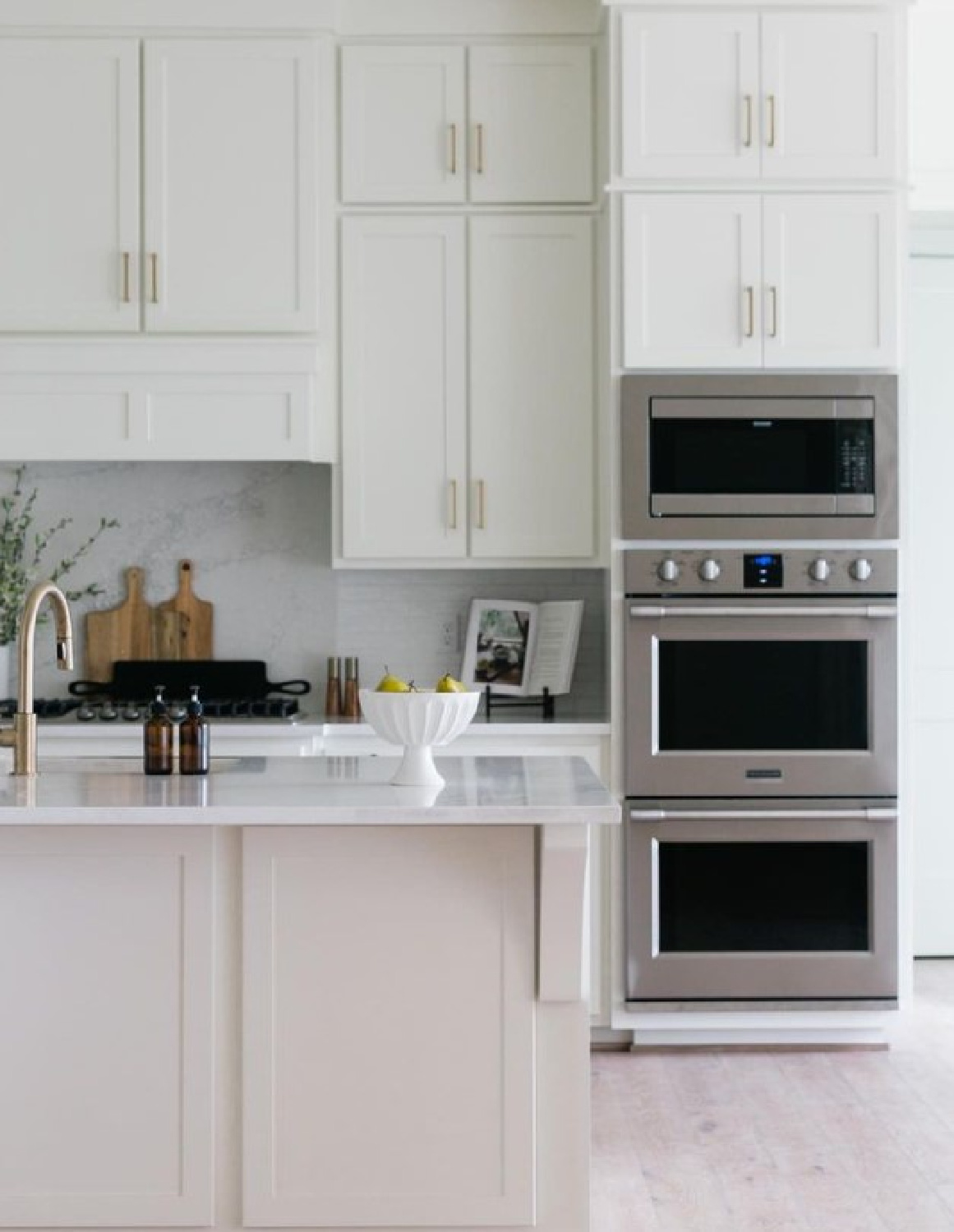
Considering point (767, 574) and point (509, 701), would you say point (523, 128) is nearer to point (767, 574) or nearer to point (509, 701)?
point (767, 574)

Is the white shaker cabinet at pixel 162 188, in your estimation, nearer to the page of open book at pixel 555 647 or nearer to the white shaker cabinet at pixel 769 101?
the white shaker cabinet at pixel 769 101

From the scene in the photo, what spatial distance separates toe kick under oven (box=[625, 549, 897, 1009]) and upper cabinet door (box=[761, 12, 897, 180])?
1.07 m

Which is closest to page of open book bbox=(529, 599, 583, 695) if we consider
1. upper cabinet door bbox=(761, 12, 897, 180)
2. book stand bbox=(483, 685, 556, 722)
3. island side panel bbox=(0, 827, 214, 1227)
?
book stand bbox=(483, 685, 556, 722)

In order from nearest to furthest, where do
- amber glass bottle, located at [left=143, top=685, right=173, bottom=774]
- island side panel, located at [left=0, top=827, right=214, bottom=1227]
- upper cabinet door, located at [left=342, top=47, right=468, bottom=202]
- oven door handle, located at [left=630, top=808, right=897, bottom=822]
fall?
island side panel, located at [left=0, top=827, right=214, bottom=1227]
amber glass bottle, located at [left=143, top=685, right=173, bottom=774]
oven door handle, located at [left=630, top=808, right=897, bottom=822]
upper cabinet door, located at [left=342, top=47, right=468, bottom=202]

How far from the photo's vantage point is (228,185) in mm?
4523

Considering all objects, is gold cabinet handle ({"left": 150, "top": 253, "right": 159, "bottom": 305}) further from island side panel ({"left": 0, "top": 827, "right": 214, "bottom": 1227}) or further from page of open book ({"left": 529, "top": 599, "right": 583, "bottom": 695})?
island side panel ({"left": 0, "top": 827, "right": 214, "bottom": 1227})

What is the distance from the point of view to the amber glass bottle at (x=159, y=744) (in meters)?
2.98

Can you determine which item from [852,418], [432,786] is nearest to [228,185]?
[852,418]

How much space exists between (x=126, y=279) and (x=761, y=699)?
6.98 feet

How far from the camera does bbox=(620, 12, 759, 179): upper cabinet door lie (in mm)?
4332

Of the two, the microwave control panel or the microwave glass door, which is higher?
the microwave glass door

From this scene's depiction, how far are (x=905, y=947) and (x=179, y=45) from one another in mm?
3213

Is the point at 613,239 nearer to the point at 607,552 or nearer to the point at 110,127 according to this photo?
the point at 607,552

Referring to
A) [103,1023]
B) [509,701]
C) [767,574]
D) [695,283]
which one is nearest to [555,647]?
[509,701]
